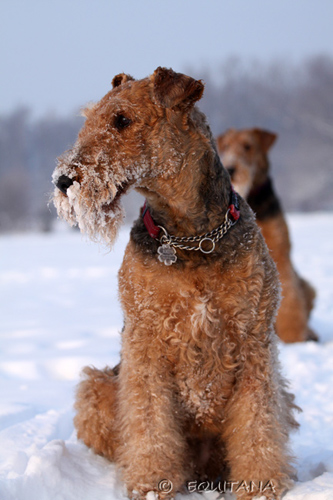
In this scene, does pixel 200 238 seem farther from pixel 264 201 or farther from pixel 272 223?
pixel 264 201

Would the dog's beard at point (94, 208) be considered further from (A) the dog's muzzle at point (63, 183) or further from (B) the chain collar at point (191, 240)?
(B) the chain collar at point (191, 240)

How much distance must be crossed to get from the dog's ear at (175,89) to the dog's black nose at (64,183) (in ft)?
1.87

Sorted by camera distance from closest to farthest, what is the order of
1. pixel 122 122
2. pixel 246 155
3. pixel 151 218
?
pixel 122 122
pixel 151 218
pixel 246 155

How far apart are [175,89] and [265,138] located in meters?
3.92

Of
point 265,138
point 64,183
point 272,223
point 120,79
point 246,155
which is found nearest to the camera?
point 64,183

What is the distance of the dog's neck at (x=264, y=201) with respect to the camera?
5616mm

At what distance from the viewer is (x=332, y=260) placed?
10883 mm

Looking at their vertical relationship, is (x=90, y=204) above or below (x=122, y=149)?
below

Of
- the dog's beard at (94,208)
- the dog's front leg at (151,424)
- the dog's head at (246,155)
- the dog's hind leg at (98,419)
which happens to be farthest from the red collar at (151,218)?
the dog's head at (246,155)

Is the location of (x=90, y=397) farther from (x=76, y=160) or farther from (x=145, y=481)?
(x=76, y=160)

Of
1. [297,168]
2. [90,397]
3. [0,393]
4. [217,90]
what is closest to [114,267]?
[0,393]

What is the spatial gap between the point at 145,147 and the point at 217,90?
115ft

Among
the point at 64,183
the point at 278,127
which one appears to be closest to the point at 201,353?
the point at 64,183

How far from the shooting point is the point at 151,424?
8.13 feet
